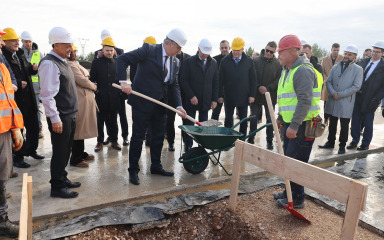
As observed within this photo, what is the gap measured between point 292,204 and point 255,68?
338 cm

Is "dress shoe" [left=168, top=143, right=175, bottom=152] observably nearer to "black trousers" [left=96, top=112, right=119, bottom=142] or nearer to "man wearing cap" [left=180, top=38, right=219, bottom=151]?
"man wearing cap" [left=180, top=38, right=219, bottom=151]

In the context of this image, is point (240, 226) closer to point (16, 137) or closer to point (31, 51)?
point (16, 137)

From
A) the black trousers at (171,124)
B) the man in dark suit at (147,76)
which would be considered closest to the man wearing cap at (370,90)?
the black trousers at (171,124)

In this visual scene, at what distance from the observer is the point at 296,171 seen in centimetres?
259

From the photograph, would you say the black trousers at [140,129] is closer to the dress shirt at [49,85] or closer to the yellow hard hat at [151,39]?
the dress shirt at [49,85]

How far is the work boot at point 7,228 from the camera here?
261 cm

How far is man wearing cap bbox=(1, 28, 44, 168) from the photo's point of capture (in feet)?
13.0

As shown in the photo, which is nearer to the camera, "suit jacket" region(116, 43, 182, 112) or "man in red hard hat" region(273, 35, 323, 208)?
"man in red hard hat" region(273, 35, 323, 208)

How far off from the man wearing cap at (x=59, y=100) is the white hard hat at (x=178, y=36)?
123cm

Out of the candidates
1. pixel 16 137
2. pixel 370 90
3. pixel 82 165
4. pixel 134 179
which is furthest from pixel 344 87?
pixel 16 137

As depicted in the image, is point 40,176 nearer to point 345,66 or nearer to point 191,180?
point 191,180

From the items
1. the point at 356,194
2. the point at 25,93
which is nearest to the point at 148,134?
the point at 25,93

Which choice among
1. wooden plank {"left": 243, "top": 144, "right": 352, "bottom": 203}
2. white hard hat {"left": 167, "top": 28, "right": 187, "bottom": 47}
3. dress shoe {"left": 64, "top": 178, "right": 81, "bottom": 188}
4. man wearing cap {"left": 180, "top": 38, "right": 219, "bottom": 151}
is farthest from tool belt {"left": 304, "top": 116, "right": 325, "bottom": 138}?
dress shoe {"left": 64, "top": 178, "right": 81, "bottom": 188}

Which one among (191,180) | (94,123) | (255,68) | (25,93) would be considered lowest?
(191,180)
